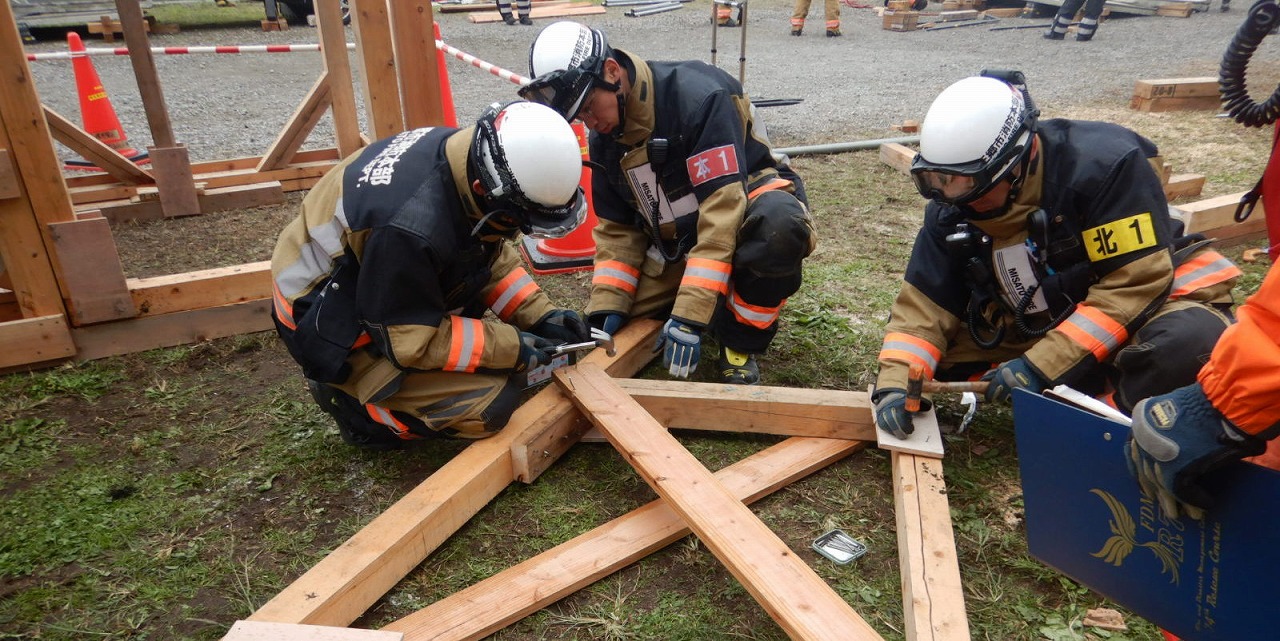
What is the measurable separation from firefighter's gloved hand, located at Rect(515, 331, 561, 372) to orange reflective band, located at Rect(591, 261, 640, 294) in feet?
2.68

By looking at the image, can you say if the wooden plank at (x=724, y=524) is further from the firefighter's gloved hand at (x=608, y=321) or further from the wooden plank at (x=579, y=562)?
the firefighter's gloved hand at (x=608, y=321)

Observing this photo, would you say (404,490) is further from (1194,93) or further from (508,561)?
(1194,93)

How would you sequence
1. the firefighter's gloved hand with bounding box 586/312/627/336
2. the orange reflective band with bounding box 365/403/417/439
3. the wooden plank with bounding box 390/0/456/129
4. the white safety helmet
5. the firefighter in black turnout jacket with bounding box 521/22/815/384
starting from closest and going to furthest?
the white safety helmet
the orange reflective band with bounding box 365/403/417/439
the firefighter in black turnout jacket with bounding box 521/22/815/384
the firefighter's gloved hand with bounding box 586/312/627/336
the wooden plank with bounding box 390/0/456/129

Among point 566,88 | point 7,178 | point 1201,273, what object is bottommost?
point 1201,273

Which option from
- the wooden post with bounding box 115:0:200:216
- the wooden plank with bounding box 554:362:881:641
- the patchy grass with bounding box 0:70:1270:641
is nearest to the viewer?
the wooden plank with bounding box 554:362:881:641

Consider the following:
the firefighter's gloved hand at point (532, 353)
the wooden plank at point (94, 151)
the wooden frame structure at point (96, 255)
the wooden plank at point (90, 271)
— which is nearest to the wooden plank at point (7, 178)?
the wooden frame structure at point (96, 255)

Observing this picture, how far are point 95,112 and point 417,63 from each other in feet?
16.4

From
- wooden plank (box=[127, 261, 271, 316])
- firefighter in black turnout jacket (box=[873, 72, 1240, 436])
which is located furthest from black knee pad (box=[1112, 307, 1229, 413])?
wooden plank (box=[127, 261, 271, 316])

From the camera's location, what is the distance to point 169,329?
4.27m

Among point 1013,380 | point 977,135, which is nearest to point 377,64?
point 977,135

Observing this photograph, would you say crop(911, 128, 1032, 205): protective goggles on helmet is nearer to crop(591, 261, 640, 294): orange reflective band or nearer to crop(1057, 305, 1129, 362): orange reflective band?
crop(1057, 305, 1129, 362): orange reflective band

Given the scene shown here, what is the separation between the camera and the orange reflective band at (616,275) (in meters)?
4.16

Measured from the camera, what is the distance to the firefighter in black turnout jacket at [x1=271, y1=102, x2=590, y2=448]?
2.79 metres

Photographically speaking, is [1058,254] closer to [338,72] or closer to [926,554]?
[926,554]
